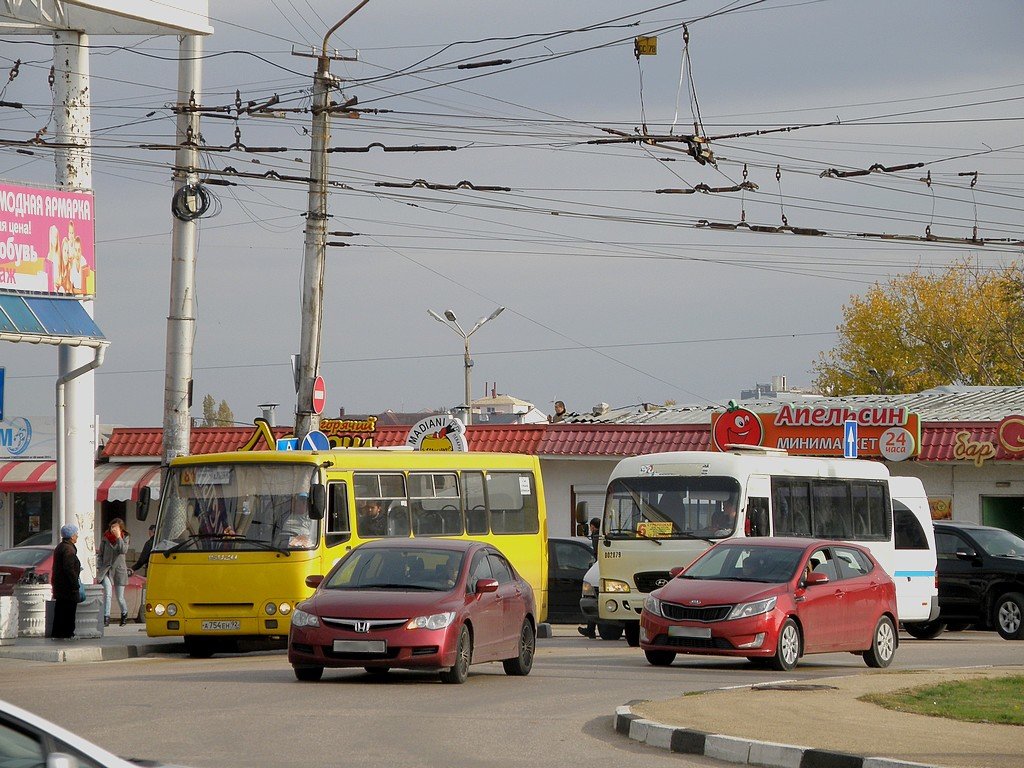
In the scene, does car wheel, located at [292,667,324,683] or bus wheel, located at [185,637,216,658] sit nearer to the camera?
car wheel, located at [292,667,324,683]

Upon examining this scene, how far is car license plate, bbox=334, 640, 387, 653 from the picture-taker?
1617 centimetres

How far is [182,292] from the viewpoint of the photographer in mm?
24484

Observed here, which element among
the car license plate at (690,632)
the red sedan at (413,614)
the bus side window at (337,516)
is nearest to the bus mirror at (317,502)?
the bus side window at (337,516)

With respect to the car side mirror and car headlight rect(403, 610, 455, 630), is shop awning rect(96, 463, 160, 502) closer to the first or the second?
the car side mirror

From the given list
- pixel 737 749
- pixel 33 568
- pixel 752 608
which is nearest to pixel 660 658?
pixel 752 608

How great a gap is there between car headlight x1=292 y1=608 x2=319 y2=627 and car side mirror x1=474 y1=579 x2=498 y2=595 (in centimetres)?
174

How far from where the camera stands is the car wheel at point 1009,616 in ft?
90.8

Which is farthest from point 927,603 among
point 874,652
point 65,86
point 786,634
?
point 65,86

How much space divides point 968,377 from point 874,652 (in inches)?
1980

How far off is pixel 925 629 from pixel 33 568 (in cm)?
1553

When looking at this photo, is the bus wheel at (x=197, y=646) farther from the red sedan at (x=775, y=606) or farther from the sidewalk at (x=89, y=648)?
the red sedan at (x=775, y=606)

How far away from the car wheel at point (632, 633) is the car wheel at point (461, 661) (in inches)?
282

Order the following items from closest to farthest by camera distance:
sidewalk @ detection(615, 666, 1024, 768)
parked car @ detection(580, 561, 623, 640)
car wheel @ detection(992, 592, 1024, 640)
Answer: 1. sidewalk @ detection(615, 666, 1024, 768)
2. parked car @ detection(580, 561, 623, 640)
3. car wheel @ detection(992, 592, 1024, 640)

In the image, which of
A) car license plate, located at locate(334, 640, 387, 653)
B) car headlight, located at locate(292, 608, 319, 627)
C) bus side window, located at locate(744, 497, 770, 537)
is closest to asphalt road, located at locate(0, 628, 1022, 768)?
car license plate, located at locate(334, 640, 387, 653)
